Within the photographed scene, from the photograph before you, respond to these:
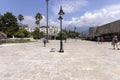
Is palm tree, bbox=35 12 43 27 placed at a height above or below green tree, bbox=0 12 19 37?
above

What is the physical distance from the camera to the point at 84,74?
9906mm

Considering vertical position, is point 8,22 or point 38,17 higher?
point 38,17

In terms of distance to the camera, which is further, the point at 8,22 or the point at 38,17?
the point at 38,17

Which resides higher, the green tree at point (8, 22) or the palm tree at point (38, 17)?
the palm tree at point (38, 17)

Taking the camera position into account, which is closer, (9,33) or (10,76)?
(10,76)

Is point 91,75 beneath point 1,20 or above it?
beneath

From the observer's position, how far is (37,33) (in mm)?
114938

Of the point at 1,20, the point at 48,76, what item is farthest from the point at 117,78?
the point at 1,20

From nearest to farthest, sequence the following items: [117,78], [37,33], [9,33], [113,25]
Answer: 1. [117,78]
2. [113,25]
3. [9,33]
4. [37,33]

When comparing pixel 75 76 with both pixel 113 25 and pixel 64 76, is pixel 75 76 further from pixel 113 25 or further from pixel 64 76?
pixel 113 25

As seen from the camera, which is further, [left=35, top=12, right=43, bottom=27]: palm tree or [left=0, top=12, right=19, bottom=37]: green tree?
[left=35, top=12, right=43, bottom=27]: palm tree

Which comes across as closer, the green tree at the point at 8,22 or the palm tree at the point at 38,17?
the green tree at the point at 8,22

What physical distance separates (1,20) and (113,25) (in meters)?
50.3

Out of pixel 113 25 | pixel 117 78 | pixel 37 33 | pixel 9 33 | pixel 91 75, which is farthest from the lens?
pixel 37 33
